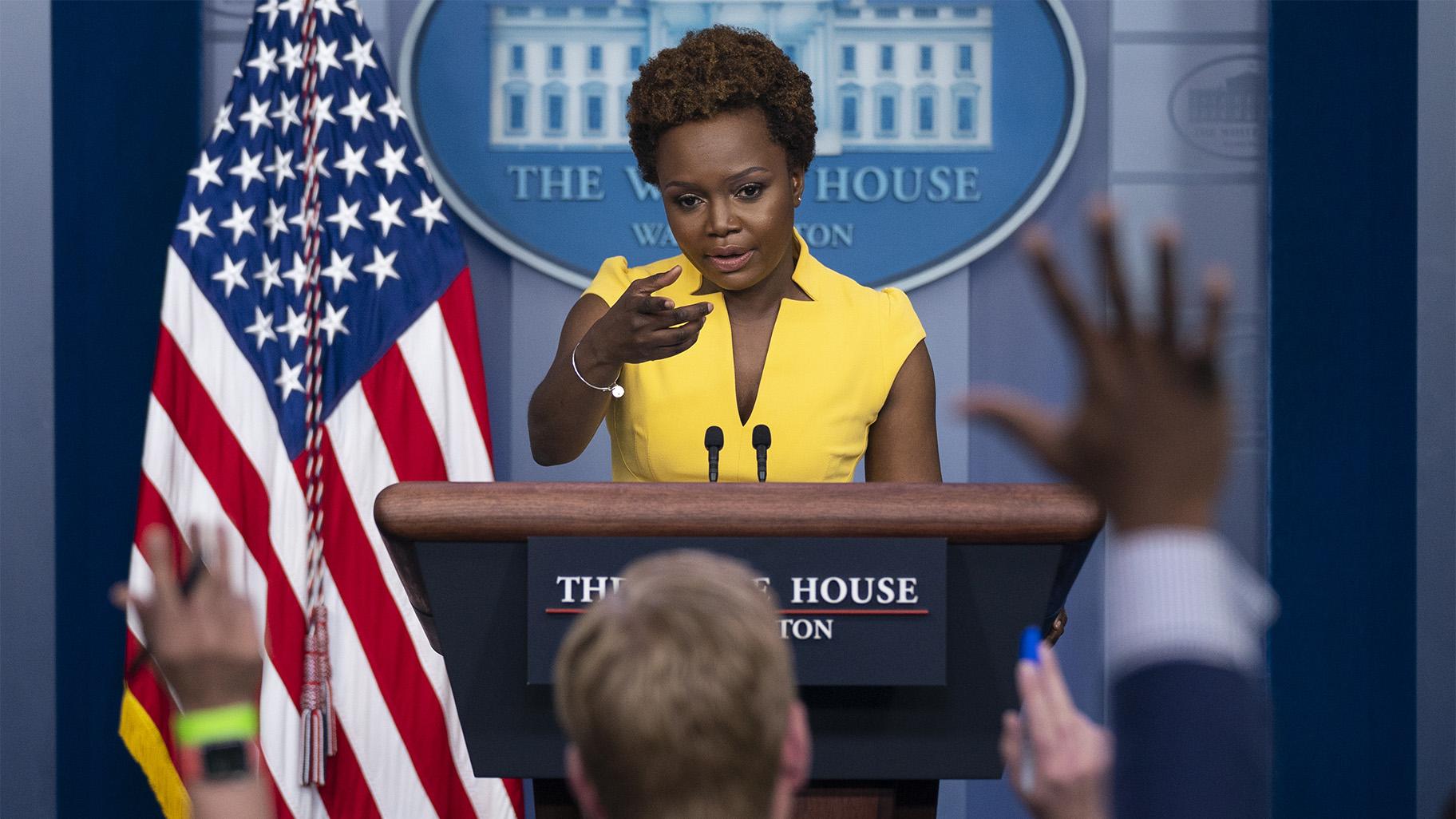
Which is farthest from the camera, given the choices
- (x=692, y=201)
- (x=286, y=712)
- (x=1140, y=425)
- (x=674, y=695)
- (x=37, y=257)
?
(x=37, y=257)

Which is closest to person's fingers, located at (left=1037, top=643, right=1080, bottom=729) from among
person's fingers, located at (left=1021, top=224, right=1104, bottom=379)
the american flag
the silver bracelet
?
person's fingers, located at (left=1021, top=224, right=1104, bottom=379)

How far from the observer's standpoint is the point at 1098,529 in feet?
4.91

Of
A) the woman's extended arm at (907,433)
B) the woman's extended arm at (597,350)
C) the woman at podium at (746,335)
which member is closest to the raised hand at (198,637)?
the woman's extended arm at (597,350)

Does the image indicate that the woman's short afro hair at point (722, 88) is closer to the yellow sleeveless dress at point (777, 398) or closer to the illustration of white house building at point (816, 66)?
the yellow sleeveless dress at point (777, 398)

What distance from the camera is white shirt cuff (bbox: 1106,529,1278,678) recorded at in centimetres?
74

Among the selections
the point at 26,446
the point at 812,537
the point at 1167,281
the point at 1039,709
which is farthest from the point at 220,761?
the point at 26,446

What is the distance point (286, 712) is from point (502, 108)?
57.8 inches

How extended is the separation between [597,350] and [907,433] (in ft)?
1.90

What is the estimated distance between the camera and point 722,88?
211 cm

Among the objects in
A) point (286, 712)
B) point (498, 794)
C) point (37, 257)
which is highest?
point (37, 257)

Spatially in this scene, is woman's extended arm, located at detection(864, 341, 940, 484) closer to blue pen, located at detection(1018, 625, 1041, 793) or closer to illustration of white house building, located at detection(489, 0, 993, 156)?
blue pen, located at detection(1018, 625, 1041, 793)

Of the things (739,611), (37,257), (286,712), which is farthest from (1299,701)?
(37,257)

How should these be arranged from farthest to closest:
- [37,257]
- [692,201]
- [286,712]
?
[37,257] < [286,712] < [692,201]

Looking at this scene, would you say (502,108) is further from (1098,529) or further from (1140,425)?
(1140,425)
